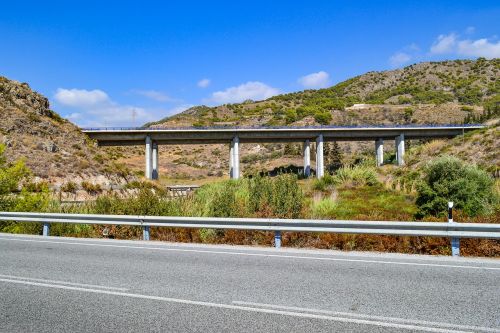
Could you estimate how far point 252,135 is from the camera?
6994 cm

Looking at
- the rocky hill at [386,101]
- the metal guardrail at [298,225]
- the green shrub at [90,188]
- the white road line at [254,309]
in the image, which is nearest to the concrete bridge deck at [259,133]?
the rocky hill at [386,101]

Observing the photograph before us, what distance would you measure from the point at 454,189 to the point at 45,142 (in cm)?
4095

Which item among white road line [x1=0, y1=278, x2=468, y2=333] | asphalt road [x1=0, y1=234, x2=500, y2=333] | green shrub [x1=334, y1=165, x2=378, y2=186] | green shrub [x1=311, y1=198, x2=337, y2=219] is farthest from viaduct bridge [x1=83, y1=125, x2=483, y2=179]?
white road line [x1=0, y1=278, x2=468, y2=333]

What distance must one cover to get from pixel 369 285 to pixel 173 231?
6.96 metres

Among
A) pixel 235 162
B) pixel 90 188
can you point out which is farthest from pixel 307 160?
pixel 90 188

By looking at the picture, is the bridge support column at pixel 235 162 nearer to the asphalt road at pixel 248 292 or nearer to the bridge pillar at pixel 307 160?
the bridge pillar at pixel 307 160

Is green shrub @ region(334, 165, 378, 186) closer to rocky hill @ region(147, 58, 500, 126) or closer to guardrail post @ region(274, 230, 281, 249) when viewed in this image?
guardrail post @ region(274, 230, 281, 249)

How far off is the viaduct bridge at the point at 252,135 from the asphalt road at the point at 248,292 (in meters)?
56.5

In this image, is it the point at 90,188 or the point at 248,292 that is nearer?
the point at 248,292

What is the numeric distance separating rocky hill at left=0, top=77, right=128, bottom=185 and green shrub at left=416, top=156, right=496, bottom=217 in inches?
1220

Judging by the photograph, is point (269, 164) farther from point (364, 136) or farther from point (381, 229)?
point (381, 229)

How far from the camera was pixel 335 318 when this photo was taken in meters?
5.17

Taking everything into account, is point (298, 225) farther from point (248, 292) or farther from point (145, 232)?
point (145, 232)

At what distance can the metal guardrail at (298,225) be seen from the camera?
867 centimetres
